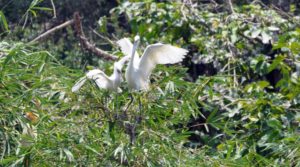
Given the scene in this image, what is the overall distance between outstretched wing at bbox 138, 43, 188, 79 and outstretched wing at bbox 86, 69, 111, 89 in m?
0.22

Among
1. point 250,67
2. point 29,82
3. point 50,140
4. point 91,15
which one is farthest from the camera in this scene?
point 91,15

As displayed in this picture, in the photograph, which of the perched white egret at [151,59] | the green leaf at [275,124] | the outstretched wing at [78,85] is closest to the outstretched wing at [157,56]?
the perched white egret at [151,59]

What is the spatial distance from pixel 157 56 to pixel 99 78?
1.04ft

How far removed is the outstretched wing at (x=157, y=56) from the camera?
13.3ft

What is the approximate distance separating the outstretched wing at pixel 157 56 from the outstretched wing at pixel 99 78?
8.6 inches

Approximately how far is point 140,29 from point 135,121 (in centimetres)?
193

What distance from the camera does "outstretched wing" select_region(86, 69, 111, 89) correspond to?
370 centimetres

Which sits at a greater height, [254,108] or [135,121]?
[135,121]

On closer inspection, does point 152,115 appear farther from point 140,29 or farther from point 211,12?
point 211,12

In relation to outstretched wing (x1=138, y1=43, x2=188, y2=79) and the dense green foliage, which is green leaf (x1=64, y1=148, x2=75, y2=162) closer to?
the dense green foliage

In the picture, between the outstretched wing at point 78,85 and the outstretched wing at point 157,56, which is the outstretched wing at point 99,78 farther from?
the outstretched wing at point 157,56

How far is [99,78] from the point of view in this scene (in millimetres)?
3887

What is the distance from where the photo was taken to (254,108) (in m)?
4.72

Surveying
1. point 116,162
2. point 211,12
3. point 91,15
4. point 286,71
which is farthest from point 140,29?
point 116,162
